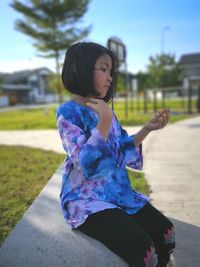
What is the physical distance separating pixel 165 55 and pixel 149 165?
41912 millimetres

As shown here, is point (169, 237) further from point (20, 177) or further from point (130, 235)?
point (20, 177)

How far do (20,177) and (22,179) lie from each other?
0.15 meters

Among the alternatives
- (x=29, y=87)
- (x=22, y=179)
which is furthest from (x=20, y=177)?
(x=29, y=87)

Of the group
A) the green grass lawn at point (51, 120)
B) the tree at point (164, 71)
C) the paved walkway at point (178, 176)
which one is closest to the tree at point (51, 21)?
the green grass lawn at point (51, 120)

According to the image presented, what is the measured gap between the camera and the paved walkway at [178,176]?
284cm

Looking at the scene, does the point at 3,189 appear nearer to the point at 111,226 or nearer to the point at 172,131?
the point at 111,226

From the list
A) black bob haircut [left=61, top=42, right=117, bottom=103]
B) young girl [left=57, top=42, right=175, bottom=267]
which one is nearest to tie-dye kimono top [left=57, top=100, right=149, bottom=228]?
young girl [left=57, top=42, right=175, bottom=267]

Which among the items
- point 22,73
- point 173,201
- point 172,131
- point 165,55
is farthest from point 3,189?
point 22,73

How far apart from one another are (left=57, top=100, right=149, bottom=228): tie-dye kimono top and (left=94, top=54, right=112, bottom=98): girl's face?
15cm

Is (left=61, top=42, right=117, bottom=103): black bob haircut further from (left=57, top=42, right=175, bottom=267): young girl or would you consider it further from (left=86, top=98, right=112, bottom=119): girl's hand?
(left=86, top=98, right=112, bottom=119): girl's hand

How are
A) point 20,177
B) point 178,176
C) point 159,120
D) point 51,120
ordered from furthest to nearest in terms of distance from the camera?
point 51,120, point 20,177, point 178,176, point 159,120

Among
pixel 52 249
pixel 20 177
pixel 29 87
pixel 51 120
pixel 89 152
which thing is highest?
pixel 89 152

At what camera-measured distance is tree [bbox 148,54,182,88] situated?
42.3 m

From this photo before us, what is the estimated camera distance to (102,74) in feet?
7.06
